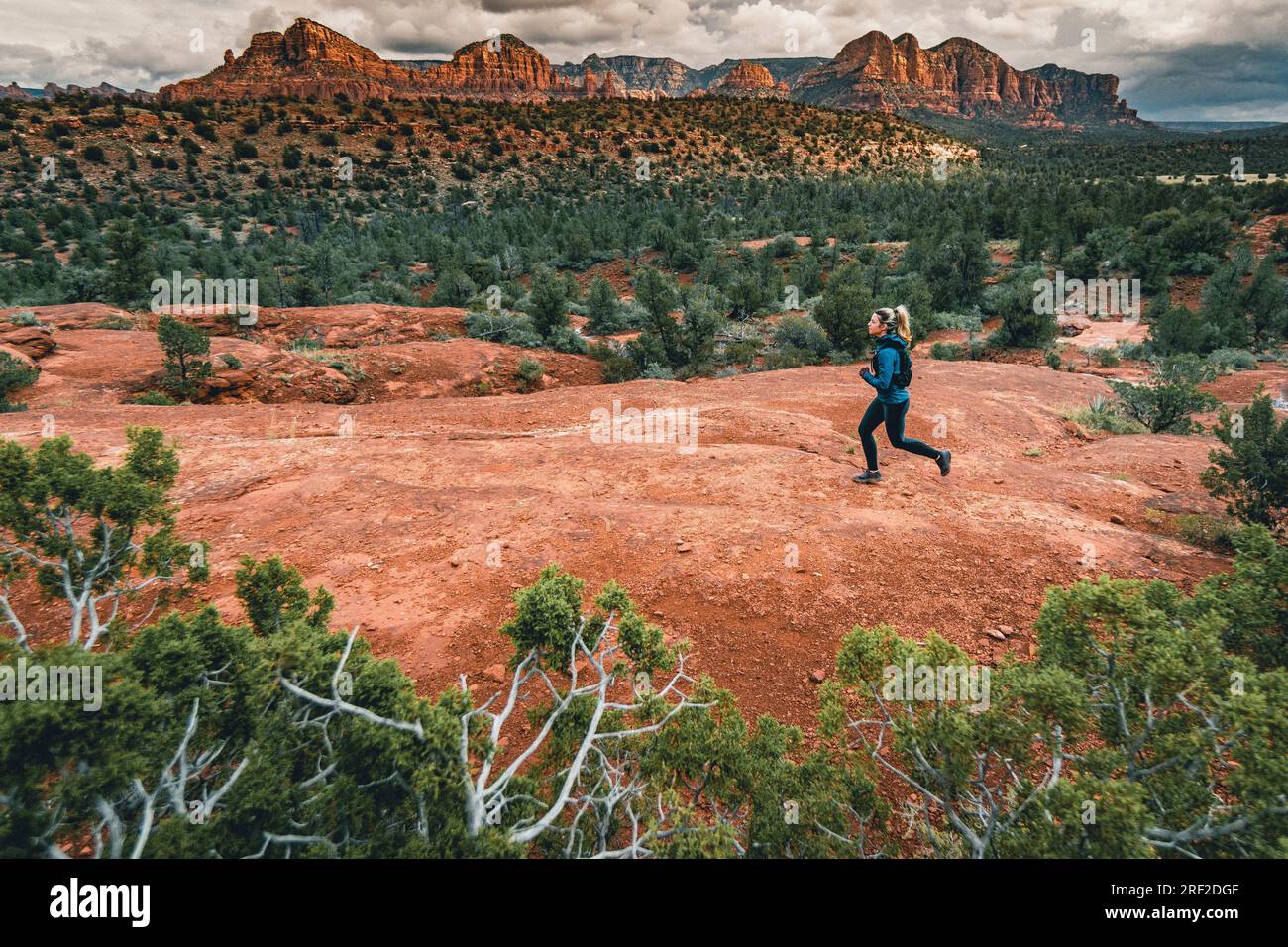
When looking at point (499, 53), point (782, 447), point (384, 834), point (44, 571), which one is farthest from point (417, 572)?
point (499, 53)

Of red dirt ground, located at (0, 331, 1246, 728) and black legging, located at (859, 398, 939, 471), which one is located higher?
black legging, located at (859, 398, 939, 471)

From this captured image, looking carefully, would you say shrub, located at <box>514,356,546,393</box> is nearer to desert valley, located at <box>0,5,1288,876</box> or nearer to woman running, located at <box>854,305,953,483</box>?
desert valley, located at <box>0,5,1288,876</box>

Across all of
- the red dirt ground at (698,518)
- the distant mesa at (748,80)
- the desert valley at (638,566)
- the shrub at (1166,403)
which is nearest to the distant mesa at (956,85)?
the distant mesa at (748,80)

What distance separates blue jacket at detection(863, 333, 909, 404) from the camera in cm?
613

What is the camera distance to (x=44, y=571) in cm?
Answer: 309

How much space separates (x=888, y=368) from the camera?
6.17m

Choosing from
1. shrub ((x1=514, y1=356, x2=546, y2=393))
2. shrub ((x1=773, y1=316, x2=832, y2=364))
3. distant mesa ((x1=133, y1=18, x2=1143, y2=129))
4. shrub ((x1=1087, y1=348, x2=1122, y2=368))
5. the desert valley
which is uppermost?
distant mesa ((x1=133, y1=18, x2=1143, y2=129))

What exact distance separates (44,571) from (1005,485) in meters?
9.04

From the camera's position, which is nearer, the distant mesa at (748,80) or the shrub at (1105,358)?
→ the shrub at (1105,358)

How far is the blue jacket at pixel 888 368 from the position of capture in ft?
20.1

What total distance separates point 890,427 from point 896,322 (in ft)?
3.92

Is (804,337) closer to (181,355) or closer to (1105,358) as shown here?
(1105,358)

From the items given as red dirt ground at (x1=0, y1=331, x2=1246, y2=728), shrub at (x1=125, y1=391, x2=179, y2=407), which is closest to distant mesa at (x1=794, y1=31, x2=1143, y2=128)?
red dirt ground at (x1=0, y1=331, x2=1246, y2=728)

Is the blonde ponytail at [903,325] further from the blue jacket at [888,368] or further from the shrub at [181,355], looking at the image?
the shrub at [181,355]
